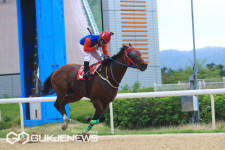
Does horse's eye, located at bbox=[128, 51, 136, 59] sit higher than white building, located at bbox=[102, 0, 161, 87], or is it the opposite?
white building, located at bbox=[102, 0, 161, 87]

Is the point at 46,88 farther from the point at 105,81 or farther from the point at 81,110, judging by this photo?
the point at 81,110

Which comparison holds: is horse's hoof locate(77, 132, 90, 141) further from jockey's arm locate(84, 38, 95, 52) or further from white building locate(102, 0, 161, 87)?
white building locate(102, 0, 161, 87)

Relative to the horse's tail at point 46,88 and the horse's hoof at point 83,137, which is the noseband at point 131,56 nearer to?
the horse's hoof at point 83,137

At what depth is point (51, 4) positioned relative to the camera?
8.88m

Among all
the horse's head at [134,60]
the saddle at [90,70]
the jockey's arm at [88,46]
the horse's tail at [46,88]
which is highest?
the jockey's arm at [88,46]

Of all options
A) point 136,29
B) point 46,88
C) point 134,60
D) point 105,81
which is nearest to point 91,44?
point 105,81

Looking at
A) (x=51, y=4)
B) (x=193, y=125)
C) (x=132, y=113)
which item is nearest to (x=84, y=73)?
(x=132, y=113)

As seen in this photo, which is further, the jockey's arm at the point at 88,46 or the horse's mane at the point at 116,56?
the jockey's arm at the point at 88,46

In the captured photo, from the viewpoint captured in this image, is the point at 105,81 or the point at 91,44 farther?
the point at 91,44

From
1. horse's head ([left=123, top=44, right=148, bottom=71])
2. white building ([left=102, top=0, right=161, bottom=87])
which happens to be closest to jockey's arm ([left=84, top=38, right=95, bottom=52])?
horse's head ([left=123, top=44, right=148, bottom=71])

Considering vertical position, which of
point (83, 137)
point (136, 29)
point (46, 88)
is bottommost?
point (83, 137)

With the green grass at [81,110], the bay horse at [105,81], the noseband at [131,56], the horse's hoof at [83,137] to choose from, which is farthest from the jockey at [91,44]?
the green grass at [81,110]

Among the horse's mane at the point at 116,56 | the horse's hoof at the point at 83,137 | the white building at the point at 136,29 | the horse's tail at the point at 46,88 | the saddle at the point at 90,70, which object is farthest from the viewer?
the white building at the point at 136,29

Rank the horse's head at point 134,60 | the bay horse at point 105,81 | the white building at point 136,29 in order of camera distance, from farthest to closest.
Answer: the white building at point 136,29 → the bay horse at point 105,81 → the horse's head at point 134,60
